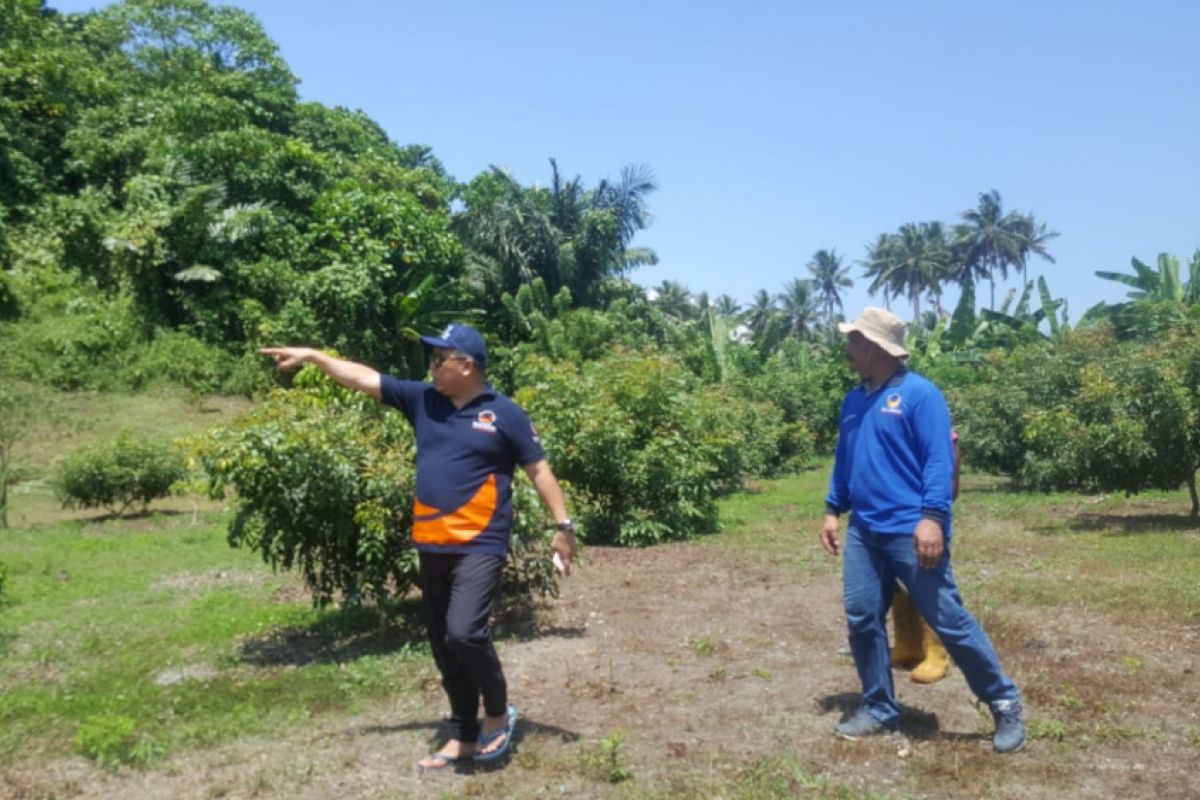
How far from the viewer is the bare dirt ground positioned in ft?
14.3

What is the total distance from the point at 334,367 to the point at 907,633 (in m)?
3.04

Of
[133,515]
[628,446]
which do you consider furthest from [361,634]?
[133,515]

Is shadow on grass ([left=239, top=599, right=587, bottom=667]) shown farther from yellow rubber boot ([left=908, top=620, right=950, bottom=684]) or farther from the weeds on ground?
yellow rubber boot ([left=908, top=620, right=950, bottom=684])

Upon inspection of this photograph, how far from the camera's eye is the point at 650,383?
1295 cm

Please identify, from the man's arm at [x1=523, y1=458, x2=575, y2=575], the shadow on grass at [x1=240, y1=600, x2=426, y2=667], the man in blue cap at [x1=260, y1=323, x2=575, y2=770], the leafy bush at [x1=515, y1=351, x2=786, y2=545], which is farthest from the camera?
the leafy bush at [x1=515, y1=351, x2=786, y2=545]

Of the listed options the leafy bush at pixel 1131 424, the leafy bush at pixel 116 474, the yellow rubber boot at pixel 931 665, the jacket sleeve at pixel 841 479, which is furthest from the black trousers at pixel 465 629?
the leafy bush at pixel 116 474

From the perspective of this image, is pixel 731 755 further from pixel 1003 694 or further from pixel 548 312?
pixel 548 312

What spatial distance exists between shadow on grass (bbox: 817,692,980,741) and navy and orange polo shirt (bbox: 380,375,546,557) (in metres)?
1.85

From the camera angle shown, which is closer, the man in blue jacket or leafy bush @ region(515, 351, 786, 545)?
the man in blue jacket

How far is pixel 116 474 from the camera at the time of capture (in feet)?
→ 50.1

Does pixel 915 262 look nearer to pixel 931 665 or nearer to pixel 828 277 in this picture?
pixel 828 277

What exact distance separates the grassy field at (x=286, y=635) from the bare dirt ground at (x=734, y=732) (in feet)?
0.13

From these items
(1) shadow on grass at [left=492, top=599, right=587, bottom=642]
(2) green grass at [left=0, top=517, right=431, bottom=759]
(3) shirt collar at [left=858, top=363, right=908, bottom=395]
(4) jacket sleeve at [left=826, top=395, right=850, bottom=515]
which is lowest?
(2) green grass at [left=0, top=517, right=431, bottom=759]

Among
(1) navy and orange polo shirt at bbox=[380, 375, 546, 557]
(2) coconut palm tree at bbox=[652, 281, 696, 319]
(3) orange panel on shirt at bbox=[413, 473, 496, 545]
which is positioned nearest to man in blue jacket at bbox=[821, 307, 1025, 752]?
(1) navy and orange polo shirt at bbox=[380, 375, 546, 557]
